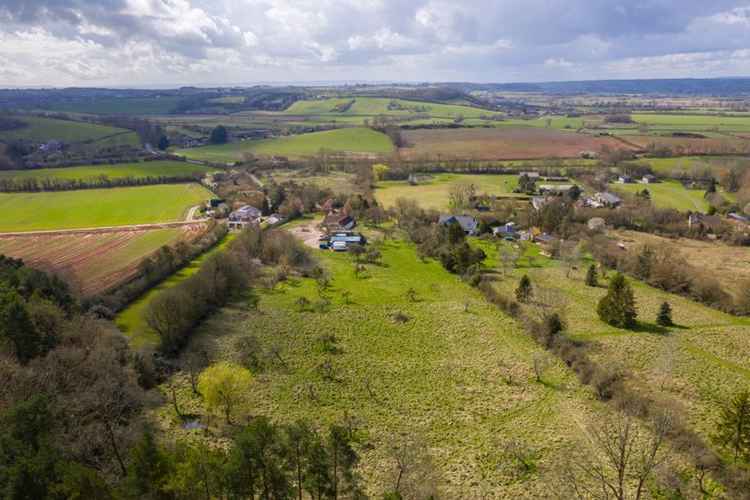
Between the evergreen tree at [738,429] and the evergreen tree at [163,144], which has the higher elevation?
the evergreen tree at [163,144]

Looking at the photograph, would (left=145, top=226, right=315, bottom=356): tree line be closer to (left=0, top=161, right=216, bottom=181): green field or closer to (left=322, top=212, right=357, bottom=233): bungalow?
(left=322, top=212, right=357, bottom=233): bungalow

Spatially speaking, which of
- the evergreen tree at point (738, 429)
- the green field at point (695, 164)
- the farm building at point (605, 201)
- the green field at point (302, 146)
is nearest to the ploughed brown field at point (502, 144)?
the green field at point (302, 146)

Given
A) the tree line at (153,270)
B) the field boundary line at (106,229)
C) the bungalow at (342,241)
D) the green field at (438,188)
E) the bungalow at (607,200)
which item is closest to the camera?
the tree line at (153,270)

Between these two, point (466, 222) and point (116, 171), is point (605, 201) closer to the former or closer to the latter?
point (466, 222)

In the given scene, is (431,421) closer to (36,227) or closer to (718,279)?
(718,279)

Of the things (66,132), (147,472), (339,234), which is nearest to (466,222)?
(339,234)

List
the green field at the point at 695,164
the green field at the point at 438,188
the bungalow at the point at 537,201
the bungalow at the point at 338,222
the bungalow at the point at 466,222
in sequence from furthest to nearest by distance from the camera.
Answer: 1. the green field at the point at 695,164
2. the green field at the point at 438,188
3. the bungalow at the point at 537,201
4. the bungalow at the point at 338,222
5. the bungalow at the point at 466,222

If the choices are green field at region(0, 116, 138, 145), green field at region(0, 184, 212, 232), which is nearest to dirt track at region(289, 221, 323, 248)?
green field at region(0, 184, 212, 232)

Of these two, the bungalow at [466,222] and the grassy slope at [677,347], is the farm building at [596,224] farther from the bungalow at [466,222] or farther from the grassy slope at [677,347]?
the grassy slope at [677,347]
